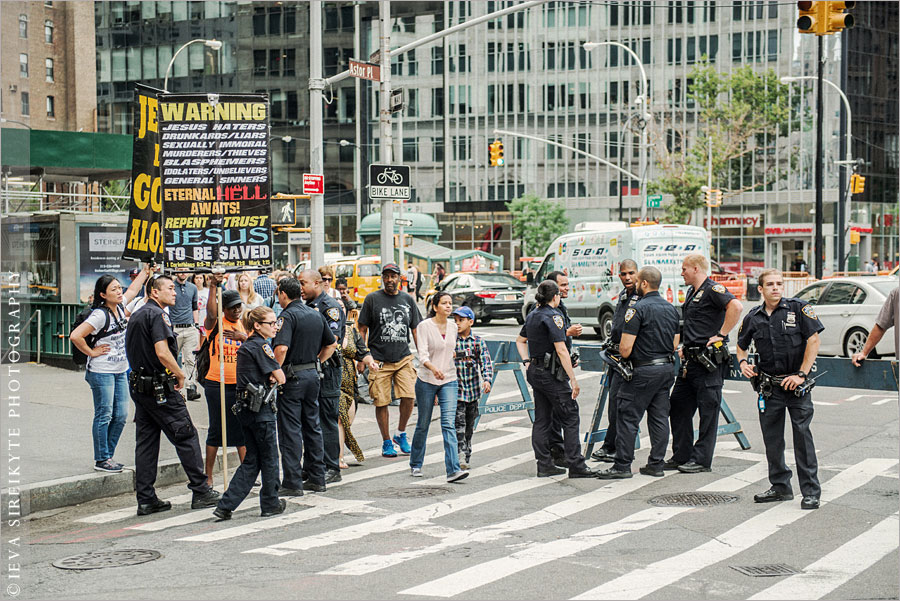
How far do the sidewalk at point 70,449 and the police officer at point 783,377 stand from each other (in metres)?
4.84

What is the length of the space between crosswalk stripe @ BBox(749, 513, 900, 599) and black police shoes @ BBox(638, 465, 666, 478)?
233 centimetres

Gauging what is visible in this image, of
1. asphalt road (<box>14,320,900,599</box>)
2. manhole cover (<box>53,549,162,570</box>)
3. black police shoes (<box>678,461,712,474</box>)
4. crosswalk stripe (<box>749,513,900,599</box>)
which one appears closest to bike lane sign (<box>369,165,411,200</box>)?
asphalt road (<box>14,320,900,599</box>)

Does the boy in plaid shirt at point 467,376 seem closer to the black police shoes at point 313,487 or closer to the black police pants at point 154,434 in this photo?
the black police shoes at point 313,487

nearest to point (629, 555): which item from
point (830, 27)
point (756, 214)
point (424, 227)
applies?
point (830, 27)

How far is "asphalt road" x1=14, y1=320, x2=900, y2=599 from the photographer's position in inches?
239

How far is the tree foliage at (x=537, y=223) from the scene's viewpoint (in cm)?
6500

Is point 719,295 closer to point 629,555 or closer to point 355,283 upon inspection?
point 629,555

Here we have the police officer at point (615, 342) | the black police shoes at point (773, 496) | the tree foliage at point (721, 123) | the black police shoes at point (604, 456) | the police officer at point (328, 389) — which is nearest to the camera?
the black police shoes at point (773, 496)

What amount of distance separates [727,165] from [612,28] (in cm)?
1490

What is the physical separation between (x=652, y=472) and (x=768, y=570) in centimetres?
323

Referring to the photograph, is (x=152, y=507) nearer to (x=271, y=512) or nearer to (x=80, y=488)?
(x=80, y=488)

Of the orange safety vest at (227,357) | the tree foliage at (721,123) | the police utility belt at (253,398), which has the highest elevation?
the tree foliage at (721,123)

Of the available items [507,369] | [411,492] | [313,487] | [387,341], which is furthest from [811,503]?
[507,369]

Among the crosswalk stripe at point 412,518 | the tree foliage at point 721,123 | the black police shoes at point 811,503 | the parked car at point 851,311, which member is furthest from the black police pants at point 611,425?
the tree foliage at point 721,123
